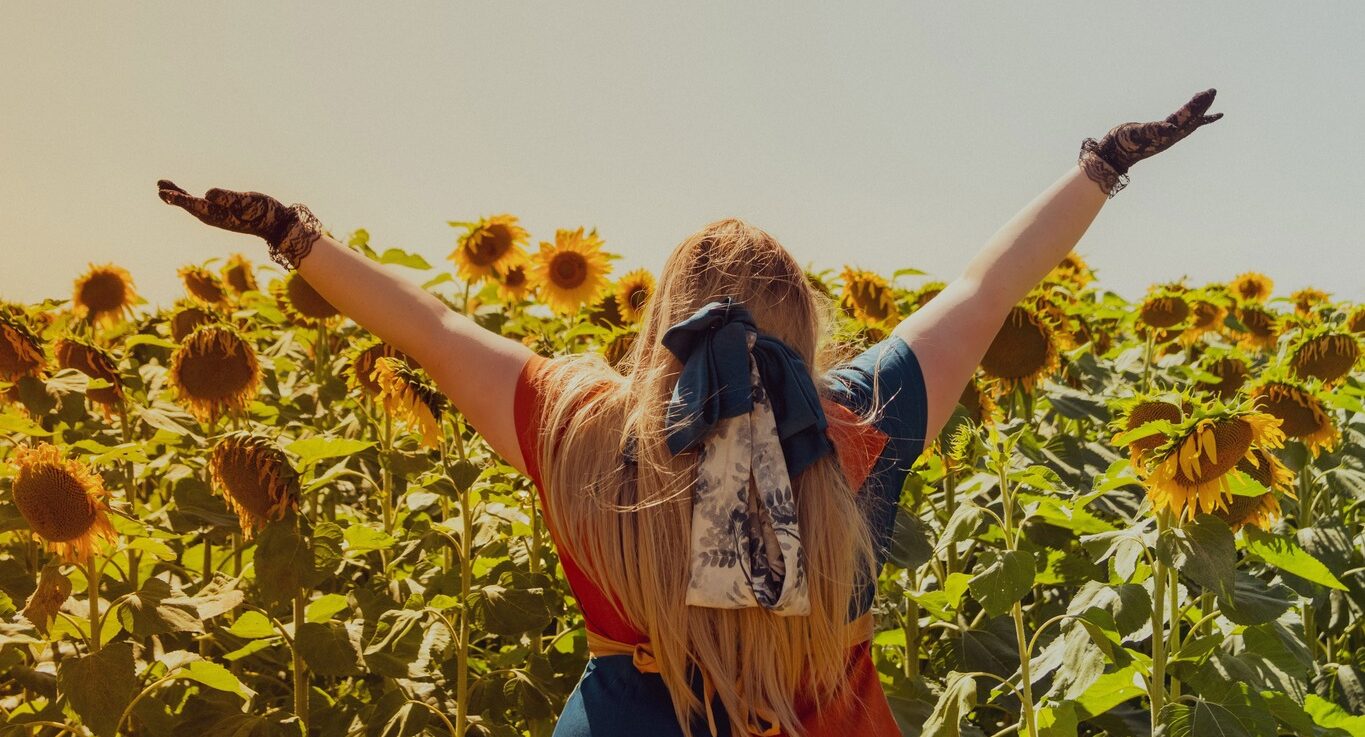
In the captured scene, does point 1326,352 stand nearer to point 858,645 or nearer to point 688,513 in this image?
point 858,645

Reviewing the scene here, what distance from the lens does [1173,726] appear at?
8.14 feet

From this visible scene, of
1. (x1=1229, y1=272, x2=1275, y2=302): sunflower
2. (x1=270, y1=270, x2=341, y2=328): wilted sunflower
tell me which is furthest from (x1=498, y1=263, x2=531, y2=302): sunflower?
A: (x1=1229, y1=272, x2=1275, y2=302): sunflower

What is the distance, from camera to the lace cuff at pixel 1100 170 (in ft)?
9.07

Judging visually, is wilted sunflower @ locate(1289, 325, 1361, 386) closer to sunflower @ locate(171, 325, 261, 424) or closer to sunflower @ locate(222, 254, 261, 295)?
sunflower @ locate(171, 325, 261, 424)

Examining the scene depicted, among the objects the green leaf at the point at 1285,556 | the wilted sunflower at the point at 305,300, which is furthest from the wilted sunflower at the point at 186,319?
the green leaf at the point at 1285,556

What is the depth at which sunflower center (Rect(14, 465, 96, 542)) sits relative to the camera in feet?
8.48

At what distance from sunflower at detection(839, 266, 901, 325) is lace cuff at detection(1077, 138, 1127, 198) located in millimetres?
1771

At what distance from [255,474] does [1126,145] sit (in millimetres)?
1978

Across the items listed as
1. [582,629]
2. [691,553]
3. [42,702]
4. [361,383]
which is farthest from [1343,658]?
[42,702]

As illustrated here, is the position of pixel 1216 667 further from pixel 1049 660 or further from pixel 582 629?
pixel 582 629

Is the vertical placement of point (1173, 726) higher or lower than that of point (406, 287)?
lower

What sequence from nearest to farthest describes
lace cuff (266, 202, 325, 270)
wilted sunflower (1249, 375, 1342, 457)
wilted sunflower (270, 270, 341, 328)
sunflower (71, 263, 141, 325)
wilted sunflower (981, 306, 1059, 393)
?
1. lace cuff (266, 202, 325, 270)
2. wilted sunflower (1249, 375, 1342, 457)
3. wilted sunflower (981, 306, 1059, 393)
4. wilted sunflower (270, 270, 341, 328)
5. sunflower (71, 263, 141, 325)

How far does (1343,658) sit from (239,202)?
11.1ft

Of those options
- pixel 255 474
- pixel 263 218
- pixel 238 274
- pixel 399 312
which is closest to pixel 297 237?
pixel 263 218
